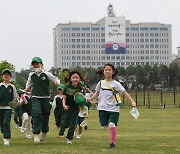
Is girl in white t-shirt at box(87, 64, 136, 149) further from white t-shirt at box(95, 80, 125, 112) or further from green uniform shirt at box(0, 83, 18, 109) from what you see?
green uniform shirt at box(0, 83, 18, 109)

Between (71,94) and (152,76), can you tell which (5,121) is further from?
(152,76)

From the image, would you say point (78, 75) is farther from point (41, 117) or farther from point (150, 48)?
point (150, 48)

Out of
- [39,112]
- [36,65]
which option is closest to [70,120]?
[39,112]

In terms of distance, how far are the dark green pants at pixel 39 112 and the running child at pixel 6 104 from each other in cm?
46

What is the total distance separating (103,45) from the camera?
172 m

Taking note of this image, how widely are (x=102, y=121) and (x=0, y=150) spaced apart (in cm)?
215

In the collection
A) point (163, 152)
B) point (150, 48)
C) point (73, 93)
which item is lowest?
point (163, 152)

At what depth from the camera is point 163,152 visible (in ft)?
31.0

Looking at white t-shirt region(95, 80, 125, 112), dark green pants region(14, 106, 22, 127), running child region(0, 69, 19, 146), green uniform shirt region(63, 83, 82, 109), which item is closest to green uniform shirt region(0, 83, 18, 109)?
running child region(0, 69, 19, 146)

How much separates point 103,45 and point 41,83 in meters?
161

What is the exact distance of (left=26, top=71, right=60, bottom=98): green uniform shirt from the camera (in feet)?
36.2

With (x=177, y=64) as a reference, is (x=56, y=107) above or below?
below

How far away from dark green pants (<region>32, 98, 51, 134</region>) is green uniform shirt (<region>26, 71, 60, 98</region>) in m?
0.12

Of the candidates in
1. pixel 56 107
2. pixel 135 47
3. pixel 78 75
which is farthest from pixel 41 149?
pixel 135 47
